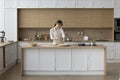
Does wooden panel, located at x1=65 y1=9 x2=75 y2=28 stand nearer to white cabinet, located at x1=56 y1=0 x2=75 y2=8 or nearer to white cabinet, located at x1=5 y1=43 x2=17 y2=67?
white cabinet, located at x1=56 y1=0 x2=75 y2=8

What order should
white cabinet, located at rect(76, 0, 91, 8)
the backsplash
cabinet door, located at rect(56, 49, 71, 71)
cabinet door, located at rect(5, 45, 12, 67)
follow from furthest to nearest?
the backsplash → white cabinet, located at rect(76, 0, 91, 8) → cabinet door, located at rect(5, 45, 12, 67) → cabinet door, located at rect(56, 49, 71, 71)

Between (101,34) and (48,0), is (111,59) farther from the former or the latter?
(48,0)

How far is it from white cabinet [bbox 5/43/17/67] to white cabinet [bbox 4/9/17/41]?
522 mm

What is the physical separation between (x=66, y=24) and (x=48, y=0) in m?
1.19

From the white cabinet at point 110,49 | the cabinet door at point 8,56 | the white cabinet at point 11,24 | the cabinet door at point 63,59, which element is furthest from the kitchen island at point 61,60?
the white cabinet at point 11,24

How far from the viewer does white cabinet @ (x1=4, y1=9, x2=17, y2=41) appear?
1031cm

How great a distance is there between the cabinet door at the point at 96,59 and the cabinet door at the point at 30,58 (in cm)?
159

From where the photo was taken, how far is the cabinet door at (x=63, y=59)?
778cm

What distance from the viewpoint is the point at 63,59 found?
25.5 feet

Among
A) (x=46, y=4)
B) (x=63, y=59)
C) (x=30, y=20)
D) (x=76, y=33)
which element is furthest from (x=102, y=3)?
(x=63, y=59)

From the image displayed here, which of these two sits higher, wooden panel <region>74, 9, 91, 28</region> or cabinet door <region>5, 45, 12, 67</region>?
wooden panel <region>74, 9, 91, 28</region>

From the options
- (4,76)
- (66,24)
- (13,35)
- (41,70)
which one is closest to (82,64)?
(41,70)

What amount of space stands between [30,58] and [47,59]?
1.66ft

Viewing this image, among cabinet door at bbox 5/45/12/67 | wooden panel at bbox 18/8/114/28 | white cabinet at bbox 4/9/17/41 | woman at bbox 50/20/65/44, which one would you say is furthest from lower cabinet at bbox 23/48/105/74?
wooden panel at bbox 18/8/114/28
